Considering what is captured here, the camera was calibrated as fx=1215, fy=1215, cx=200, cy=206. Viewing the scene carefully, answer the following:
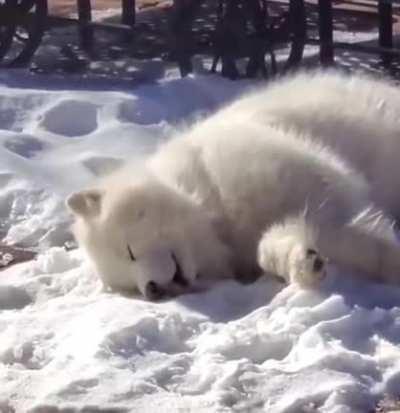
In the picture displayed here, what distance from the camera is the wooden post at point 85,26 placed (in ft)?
26.9

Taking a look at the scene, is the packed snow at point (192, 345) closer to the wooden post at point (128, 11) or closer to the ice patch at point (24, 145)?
the ice patch at point (24, 145)

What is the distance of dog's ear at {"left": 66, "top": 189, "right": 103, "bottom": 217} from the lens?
447cm

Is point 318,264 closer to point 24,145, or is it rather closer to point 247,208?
point 247,208

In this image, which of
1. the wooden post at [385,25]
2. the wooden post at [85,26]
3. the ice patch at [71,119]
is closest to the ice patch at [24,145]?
the ice patch at [71,119]

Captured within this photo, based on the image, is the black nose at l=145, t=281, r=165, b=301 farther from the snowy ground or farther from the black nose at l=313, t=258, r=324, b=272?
the black nose at l=313, t=258, r=324, b=272

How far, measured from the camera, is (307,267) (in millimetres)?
4008

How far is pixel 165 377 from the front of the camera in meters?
3.60

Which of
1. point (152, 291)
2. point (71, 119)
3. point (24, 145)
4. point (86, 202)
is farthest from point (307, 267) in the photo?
point (71, 119)

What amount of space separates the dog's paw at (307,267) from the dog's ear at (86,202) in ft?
2.64

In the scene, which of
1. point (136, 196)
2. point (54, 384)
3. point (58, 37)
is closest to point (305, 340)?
point (54, 384)

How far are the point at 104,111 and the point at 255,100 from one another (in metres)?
1.72

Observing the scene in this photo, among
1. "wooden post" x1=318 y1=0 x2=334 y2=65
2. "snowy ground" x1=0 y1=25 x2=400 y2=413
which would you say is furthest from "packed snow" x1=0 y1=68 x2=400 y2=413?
"wooden post" x1=318 y1=0 x2=334 y2=65

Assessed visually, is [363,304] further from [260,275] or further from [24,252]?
[24,252]

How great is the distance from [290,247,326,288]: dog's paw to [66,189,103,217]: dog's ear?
2.64 feet
